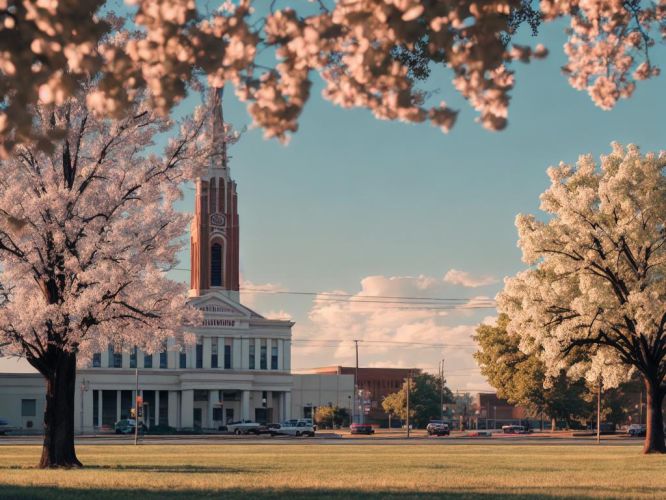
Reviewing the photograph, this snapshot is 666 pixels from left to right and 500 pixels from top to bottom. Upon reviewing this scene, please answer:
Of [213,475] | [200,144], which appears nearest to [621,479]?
[213,475]

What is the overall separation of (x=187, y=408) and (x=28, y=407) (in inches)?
682

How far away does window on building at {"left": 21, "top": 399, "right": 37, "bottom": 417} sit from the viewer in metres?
113

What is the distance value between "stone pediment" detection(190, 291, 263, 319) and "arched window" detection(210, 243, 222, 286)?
5.92 metres

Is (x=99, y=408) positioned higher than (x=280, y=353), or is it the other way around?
(x=280, y=353)

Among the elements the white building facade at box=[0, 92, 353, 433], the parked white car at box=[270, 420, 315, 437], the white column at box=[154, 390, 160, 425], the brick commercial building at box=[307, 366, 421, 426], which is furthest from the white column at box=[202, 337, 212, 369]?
the brick commercial building at box=[307, 366, 421, 426]

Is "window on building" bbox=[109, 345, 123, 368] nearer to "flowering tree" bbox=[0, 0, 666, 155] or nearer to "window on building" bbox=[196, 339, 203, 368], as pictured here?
"window on building" bbox=[196, 339, 203, 368]

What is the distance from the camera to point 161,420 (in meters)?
117

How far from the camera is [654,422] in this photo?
4416 cm

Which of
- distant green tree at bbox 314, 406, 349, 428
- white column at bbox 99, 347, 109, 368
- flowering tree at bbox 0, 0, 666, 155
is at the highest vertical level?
flowering tree at bbox 0, 0, 666, 155

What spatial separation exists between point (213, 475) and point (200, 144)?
986 centimetres

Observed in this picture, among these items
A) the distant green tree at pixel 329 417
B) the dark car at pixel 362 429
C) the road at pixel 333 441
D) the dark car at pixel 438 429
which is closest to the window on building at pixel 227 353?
the distant green tree at pixel 329 417

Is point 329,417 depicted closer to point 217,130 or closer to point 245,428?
point 245,428

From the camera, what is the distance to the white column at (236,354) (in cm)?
11856

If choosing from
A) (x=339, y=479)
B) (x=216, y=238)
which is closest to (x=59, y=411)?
(x=339, y=479)
